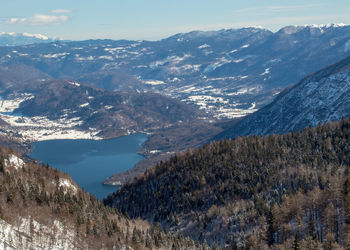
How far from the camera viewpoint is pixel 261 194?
484 ft

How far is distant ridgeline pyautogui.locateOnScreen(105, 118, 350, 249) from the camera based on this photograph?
360 ft

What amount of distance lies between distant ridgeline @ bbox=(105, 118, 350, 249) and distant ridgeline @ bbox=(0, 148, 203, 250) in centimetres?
1821

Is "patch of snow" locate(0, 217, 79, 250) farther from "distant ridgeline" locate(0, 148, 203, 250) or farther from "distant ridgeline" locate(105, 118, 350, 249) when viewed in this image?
"distant ridgeline" locate(105, 118, 350, 249)

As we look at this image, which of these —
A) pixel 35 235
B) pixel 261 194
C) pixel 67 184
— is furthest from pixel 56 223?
pixel 261 194

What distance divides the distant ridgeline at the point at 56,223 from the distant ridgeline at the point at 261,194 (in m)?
18.2

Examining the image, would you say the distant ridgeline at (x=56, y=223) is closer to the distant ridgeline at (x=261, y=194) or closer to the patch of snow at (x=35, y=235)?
the patch of snow at (x=35, y=235)

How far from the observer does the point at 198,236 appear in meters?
140

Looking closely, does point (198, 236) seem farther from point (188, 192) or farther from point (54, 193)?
point (54, 193)

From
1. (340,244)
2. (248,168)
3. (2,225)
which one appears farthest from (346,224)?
(2,225)

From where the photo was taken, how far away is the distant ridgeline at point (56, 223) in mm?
103000

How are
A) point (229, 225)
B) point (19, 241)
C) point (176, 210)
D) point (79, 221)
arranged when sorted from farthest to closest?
1. point (176, 210)
2. point (229, 225)
3. point (79, 221)
4. point (19, 241)

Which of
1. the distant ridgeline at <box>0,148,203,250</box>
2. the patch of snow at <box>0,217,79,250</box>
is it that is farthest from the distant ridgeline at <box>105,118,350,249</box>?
the patch of snow at <box>0,217,79,250</box>

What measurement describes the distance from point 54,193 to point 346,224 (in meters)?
97.2

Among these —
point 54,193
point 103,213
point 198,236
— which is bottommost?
point 198,236
